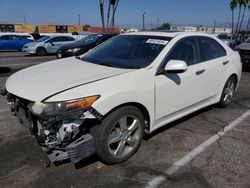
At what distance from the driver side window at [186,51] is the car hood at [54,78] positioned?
85 cm

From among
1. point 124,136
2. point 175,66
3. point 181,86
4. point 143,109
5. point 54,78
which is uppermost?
point 175,66

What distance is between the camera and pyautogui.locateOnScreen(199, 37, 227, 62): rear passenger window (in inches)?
168

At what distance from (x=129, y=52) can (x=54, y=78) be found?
1302 mm

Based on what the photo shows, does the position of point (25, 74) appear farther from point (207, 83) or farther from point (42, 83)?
point (207, 83)

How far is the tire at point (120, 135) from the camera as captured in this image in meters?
2.81

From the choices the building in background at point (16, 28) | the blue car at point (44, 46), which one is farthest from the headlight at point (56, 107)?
the building in background at point (16, 28)

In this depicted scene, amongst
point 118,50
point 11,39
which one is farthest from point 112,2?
point 118,50

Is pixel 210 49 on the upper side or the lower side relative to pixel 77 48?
upper

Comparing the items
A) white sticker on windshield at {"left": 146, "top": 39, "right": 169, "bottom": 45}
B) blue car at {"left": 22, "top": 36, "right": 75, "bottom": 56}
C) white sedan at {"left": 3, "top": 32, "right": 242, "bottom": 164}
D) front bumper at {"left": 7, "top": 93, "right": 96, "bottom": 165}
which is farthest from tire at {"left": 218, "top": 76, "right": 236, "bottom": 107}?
blue car at {"left": 22, "top": 36, "right": 75, "bottom": 56}

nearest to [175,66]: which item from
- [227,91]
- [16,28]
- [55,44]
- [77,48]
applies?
[227,91]

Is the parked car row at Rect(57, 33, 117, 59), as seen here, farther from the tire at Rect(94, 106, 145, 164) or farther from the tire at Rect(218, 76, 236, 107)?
the tire at Rect(94, 106, 145, 164)

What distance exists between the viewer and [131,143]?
130 inches

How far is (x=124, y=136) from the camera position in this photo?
3.17m

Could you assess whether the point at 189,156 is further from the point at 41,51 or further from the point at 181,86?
the point at 41,51
